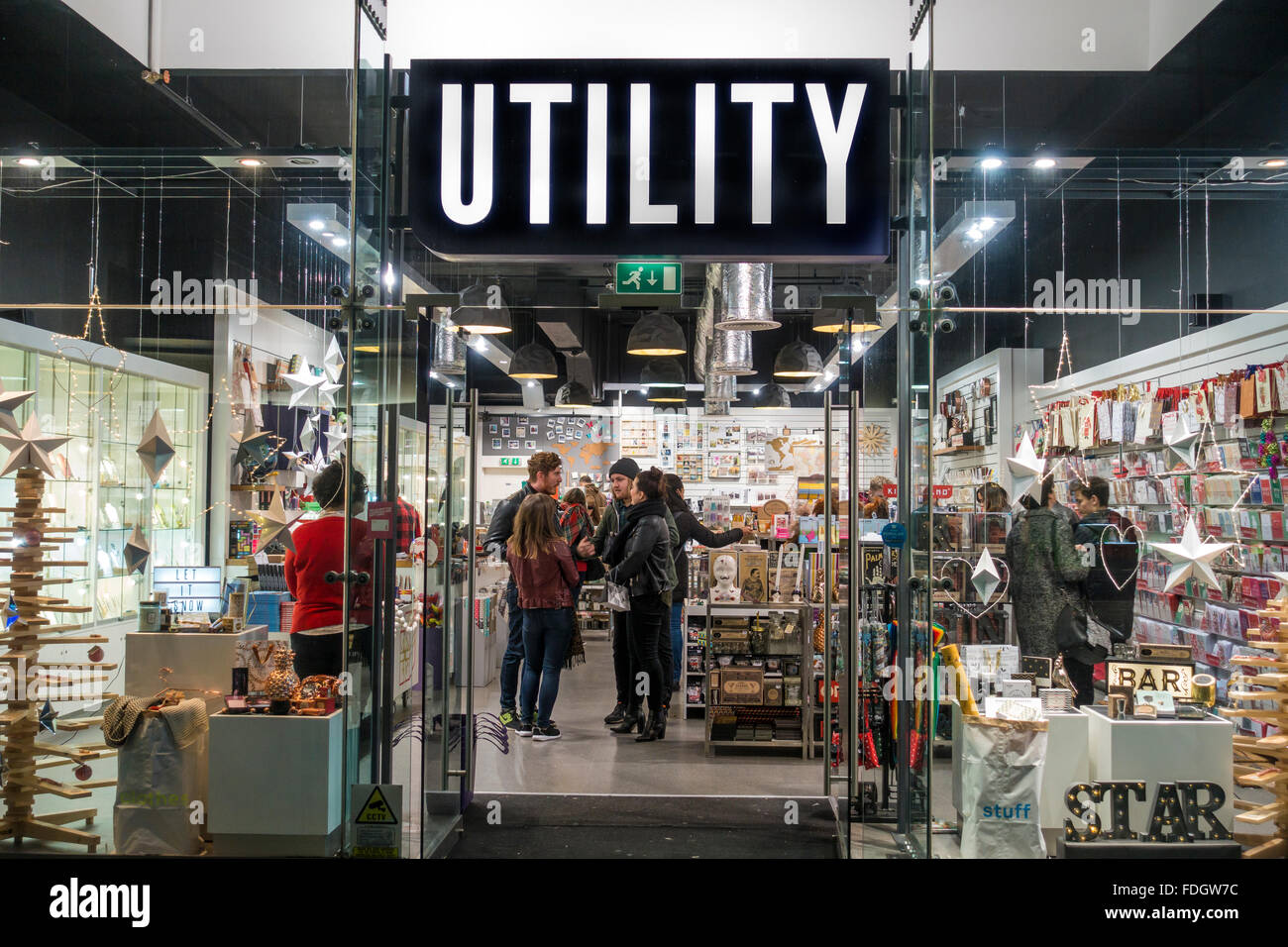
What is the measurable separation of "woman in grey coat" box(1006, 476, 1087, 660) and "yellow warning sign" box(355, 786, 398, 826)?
2802 millimetres

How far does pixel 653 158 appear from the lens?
318cm

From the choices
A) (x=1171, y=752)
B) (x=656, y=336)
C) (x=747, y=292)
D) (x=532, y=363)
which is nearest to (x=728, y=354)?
(x=656, y=336)

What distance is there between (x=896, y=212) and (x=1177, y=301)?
198 cm

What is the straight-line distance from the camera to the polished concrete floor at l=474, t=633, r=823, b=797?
4.32m

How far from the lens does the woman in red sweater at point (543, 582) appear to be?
4.80 meters

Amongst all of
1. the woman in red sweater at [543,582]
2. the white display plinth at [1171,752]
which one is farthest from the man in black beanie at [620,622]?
the white display plinth at [1171,752]

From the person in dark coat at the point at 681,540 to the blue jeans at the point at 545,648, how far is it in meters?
0.83

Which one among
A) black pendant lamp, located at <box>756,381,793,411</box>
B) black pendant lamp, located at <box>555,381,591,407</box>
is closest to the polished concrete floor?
black pendant lamp, located at <box>555,381,591,407</box>

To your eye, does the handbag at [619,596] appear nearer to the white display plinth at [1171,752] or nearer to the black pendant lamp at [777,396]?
the white display plinth at [1171,752]

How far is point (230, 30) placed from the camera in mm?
4027

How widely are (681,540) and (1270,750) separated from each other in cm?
312
